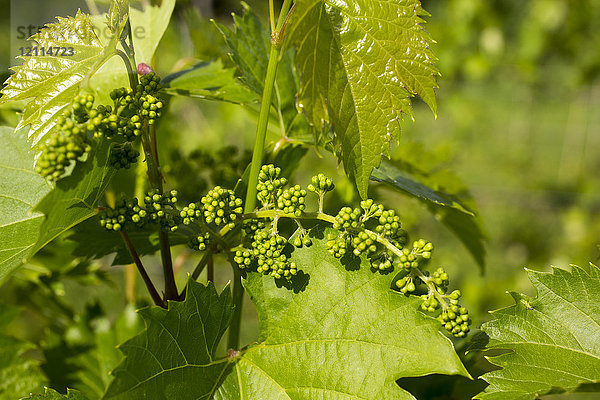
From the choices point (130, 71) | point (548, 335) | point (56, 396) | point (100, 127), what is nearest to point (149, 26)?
point (130, 71)

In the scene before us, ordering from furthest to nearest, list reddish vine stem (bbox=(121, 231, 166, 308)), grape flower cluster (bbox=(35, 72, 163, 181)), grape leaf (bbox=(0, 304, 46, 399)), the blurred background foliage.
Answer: the blurred background foliage
grape leaf (bbox=(0, 304, 46, 399))
reddish vine stem (bbox=(121, 231, 166, 308))
grape flower cluster (bbox=(35, 72, 163, 181))

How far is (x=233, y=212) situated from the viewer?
0.80 m

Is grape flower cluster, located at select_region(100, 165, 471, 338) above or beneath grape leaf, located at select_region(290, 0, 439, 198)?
beneath

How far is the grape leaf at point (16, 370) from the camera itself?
3.59ft

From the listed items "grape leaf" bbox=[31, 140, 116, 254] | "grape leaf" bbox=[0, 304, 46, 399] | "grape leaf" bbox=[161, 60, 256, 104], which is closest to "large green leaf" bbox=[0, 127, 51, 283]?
"grape leaf" bbox=[31, 140, 116, 254]

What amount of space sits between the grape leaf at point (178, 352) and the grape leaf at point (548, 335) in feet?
1.30

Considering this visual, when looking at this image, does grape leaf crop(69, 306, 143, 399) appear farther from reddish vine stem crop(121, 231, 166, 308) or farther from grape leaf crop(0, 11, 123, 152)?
grape leaf crop(0, 11, 123, 152)

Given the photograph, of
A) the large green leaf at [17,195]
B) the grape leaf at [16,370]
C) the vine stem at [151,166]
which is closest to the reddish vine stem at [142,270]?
the vine stem at [151,166]

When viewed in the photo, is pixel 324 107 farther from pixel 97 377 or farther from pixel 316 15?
pixel 97 377

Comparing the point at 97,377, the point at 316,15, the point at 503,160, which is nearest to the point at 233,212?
the point at 316,15

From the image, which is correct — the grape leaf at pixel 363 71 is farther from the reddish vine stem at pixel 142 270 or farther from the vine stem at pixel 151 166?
the reddish vine stem at pixel 142 270

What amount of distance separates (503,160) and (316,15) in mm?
7354

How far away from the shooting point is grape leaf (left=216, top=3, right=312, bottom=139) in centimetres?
107

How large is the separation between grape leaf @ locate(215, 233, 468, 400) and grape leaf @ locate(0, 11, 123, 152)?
1.23 feet
